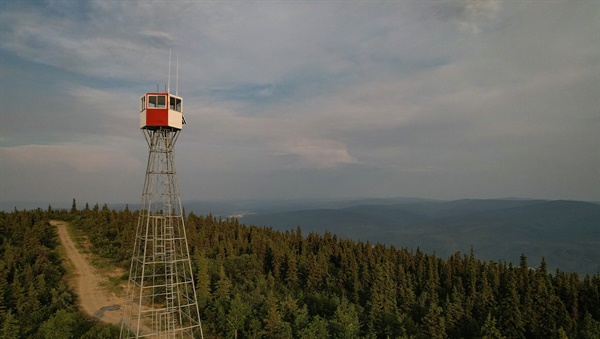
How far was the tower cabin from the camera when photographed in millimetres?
30453

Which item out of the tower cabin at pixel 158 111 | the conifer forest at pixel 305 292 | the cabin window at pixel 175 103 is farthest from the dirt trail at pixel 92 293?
the cabin window at pixel 175 103

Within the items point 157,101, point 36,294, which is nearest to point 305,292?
point 36,294

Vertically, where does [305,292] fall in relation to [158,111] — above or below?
below

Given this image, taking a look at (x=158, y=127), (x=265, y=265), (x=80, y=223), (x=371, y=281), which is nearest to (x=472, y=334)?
(x=371, y=281)

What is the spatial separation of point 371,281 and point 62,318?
59.3 metres

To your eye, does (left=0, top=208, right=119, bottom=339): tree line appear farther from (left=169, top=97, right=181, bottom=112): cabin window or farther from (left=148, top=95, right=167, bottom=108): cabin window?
(left=169, top=97, right=181, bottom=112): cabin window

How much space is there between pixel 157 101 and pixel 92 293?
41.8m

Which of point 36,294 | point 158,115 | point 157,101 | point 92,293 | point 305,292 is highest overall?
point 157,101

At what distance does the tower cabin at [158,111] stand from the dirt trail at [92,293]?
1236 inches

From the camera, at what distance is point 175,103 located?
31.8 m

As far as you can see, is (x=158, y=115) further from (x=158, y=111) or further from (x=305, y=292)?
(x=305, y=292)

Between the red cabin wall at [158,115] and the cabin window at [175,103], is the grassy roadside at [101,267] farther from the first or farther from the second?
the cabin window at [175,103]

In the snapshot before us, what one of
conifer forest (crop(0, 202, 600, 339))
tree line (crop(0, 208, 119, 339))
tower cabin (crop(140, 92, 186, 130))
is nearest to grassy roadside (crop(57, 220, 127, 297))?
conifer forest (crop(0, 202, 600, 339))

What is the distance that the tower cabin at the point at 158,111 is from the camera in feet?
99.9
